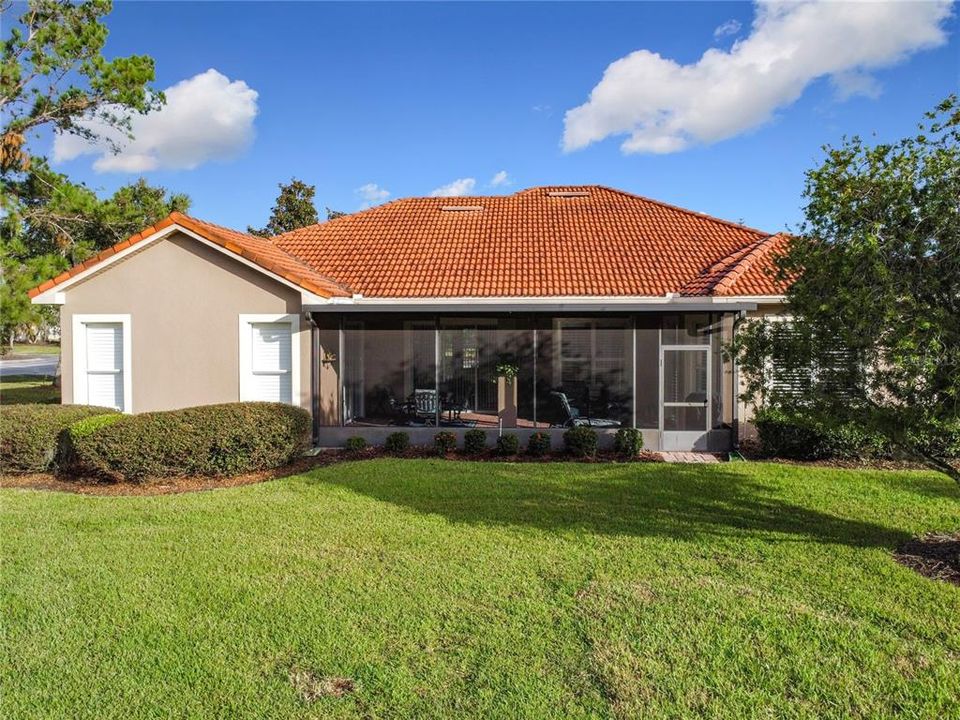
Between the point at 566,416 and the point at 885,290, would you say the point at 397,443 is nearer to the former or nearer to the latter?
the point at 566,416

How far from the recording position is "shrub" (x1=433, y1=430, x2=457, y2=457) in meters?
12.3

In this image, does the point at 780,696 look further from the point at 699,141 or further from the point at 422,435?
the point at 699,141

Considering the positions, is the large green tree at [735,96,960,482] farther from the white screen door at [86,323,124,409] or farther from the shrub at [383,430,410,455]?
the white screen door at [86,323,124,409]

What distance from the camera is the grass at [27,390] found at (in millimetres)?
21003

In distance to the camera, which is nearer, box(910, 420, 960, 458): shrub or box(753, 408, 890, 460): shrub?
box(910, 420, 960, 458): shrub

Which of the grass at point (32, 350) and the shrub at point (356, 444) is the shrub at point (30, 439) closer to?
the shrub at point (356, 444)

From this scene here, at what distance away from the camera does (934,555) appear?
6086 mm

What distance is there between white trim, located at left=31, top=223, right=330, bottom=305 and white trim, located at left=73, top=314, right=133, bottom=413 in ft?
2.30

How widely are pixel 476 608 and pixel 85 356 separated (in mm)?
12592

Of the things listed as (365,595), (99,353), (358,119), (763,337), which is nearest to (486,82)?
(358,119)

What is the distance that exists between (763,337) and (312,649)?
19.0ft

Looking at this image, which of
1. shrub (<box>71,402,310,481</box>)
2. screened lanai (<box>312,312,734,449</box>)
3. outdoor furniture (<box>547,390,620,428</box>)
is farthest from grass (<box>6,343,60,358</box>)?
outdoor furniture (<box>547,390,620,428</box>)

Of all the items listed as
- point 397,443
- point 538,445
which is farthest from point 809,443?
point 397,443

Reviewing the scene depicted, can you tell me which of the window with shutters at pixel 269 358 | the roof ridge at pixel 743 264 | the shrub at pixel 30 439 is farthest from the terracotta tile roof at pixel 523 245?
the shrub at pixel 30 439
